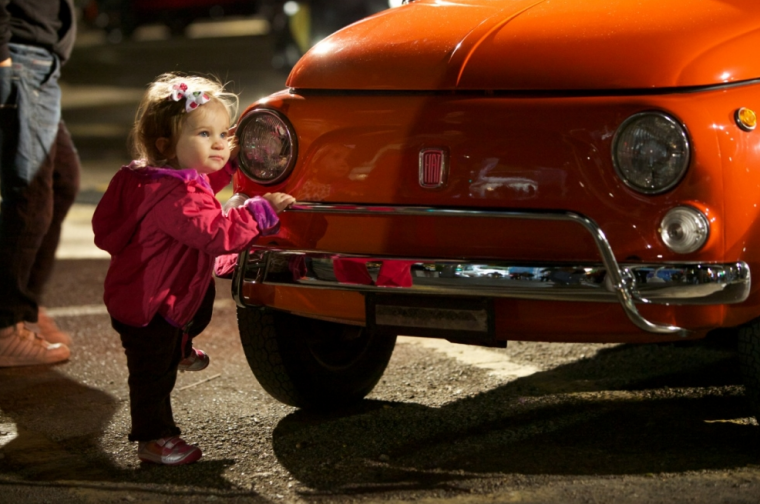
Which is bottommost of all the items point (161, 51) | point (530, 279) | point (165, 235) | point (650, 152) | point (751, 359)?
point (751, 359)

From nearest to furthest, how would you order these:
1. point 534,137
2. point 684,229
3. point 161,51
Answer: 1. point 684,229
2. point 534,137
3. point 161,51

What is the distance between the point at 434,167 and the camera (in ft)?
10.5

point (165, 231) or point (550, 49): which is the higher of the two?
point (550, 49)

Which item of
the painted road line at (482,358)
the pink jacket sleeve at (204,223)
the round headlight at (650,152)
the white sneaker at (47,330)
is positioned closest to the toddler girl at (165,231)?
the pink jacket sleeve at (204,223)

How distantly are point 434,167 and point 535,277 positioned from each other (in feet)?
1.43

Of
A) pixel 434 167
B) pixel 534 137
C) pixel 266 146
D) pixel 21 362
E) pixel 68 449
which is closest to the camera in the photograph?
pixel 534 137

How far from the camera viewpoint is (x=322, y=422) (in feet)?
12.5

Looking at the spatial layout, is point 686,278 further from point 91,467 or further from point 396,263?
point 91,467

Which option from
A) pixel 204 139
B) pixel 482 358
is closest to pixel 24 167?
pixel 204 139

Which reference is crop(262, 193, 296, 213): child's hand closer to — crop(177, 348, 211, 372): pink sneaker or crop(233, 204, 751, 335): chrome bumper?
crop(233, 204, 751, 335): chrome bumper

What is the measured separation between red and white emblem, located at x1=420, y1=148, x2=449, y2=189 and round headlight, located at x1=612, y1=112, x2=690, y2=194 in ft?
1.55

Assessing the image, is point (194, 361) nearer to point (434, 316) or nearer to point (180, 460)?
point (180, 460)

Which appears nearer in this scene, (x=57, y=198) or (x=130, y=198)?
(x=130, y=198)

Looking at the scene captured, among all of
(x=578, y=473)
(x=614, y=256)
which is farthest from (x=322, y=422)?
(x=614, y=256)
